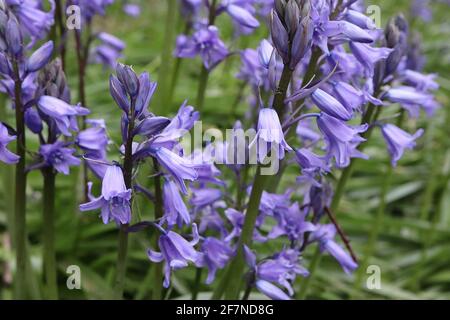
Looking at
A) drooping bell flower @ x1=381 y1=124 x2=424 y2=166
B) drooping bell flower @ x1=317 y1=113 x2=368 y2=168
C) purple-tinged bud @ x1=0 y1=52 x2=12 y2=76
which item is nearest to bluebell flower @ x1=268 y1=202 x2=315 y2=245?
drooping bell flower @ x1=317 y1=113 x2=368 y2=168

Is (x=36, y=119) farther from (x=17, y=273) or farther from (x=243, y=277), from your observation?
(x=243, y=277)

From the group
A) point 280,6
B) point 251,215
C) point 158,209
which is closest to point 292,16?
point 280,6

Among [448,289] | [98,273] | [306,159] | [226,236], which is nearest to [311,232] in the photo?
[226,236]

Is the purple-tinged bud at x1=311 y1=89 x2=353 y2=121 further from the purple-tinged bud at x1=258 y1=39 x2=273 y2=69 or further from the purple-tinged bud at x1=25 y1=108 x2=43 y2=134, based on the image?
the purple-tinged bud at x1=25 y1=108 x2=43 y2=134

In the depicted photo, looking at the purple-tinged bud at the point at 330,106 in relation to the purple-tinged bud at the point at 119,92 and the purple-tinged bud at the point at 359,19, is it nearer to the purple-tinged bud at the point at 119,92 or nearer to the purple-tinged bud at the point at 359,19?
the purple-tinged bud at the point at 359,19

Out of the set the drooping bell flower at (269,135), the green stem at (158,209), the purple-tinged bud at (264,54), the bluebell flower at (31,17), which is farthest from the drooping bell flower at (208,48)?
the drooping bell flower at (269,135)

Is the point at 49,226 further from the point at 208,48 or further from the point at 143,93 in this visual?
the point at 208,48
